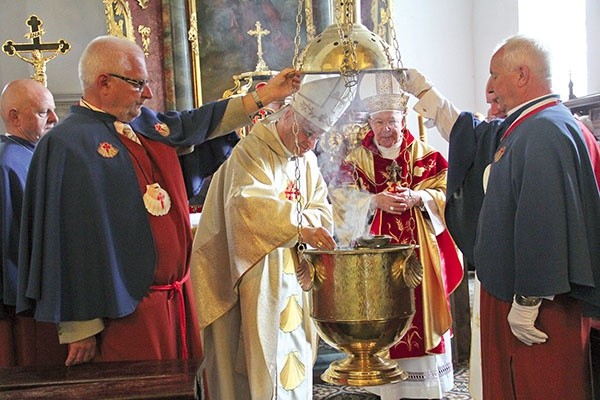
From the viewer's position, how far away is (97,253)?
10.3ft

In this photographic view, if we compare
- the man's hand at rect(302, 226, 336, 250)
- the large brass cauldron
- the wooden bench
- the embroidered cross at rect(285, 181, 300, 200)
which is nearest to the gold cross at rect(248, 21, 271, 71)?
the embroidered cross at rect(285, 181, 300, 200)

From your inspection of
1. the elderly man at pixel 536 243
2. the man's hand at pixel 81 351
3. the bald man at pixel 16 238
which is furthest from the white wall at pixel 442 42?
the man's hand at pixel 81 351

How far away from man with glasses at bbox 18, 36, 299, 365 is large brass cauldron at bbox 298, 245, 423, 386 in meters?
1.12

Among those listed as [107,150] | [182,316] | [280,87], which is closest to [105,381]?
[182,316]

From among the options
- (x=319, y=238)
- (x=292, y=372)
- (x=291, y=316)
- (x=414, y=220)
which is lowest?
(x=292, y=372)

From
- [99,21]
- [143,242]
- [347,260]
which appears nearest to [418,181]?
[143,242]

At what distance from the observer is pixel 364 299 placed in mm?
2127

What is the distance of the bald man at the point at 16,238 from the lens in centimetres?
359

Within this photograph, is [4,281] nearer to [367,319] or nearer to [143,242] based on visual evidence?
[143,242]

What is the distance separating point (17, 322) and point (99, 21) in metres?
6.42

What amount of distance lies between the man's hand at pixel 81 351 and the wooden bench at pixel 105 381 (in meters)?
0.18

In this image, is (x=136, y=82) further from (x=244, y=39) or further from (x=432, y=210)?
(x=244, y=39)

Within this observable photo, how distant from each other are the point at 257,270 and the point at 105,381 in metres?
1.26

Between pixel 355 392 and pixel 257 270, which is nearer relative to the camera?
pixel 257 270
